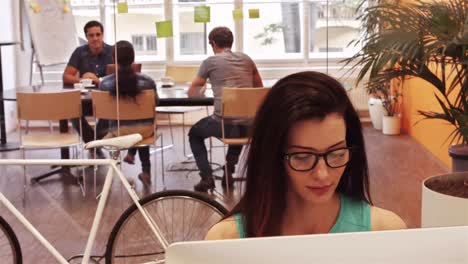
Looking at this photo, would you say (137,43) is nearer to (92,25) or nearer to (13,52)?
(92,25)

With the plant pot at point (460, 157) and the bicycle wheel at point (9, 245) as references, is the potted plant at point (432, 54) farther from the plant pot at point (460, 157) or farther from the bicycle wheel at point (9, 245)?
the bicycle wheel at point (9, 245)

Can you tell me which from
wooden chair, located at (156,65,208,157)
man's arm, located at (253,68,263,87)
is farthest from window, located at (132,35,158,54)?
man's arm, located at (253,68,263,87)

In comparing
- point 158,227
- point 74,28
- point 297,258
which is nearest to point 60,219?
point 74,28

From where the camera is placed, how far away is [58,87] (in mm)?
4699

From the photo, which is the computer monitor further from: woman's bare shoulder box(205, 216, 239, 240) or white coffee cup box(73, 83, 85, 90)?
white coffee cup box(73, 83, 85, 90)

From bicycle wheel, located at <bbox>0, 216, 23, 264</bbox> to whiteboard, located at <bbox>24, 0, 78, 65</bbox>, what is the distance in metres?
1.41

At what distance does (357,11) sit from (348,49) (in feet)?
0.80

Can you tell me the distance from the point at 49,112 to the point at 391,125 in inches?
94.1

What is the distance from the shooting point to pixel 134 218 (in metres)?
3.36

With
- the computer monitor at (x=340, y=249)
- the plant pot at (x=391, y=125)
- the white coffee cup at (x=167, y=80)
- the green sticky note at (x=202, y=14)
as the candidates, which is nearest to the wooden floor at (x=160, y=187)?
the plant pot at (x=391, y=125)

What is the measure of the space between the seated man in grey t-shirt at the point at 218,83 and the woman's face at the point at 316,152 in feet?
11.0

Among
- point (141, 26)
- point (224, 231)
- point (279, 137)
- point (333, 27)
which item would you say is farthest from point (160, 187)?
point (279, 137)

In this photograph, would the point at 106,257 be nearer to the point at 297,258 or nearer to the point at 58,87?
the point at 58,87

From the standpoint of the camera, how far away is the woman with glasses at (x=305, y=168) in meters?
1.22
